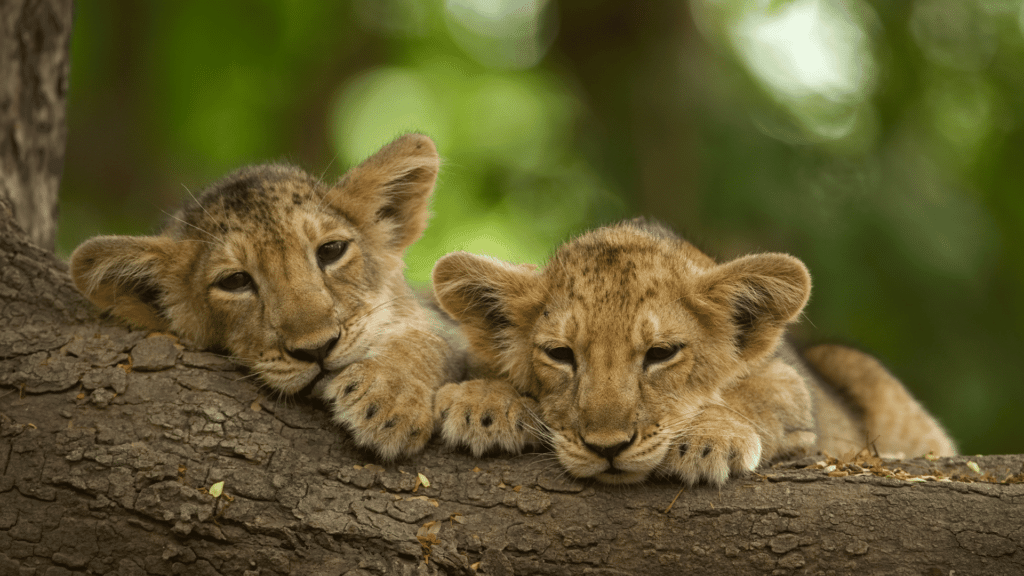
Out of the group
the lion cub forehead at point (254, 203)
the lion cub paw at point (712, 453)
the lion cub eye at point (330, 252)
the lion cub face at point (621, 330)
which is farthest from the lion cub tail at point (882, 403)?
the lion cub forehead at point (254, 203)

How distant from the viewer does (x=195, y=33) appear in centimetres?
1046

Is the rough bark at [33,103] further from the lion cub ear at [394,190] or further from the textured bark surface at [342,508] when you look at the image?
the lion cub ear at [394,190]

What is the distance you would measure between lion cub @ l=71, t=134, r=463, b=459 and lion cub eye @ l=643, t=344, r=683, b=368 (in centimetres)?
130

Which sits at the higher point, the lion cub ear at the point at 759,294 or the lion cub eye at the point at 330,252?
the lion cub ear at the point at 759,294

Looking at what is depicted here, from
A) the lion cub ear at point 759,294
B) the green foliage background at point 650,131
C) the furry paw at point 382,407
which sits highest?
the green foliage background at point 650,131

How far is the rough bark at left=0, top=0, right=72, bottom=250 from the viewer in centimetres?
537

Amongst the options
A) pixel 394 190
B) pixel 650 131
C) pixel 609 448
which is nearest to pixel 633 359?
pixel 609 448

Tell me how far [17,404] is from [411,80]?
9.33 metres

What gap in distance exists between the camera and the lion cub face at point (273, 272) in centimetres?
453

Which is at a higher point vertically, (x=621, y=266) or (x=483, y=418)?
(x=621, y=266)

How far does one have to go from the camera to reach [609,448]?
404cm

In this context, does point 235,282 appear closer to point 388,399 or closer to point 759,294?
point 388,399

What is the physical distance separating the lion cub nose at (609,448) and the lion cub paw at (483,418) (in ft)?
1.46

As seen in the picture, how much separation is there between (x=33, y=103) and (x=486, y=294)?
3.56 m
